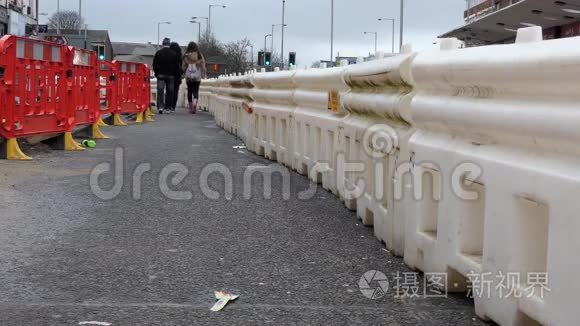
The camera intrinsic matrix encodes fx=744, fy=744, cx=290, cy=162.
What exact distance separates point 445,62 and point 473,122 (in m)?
0.53

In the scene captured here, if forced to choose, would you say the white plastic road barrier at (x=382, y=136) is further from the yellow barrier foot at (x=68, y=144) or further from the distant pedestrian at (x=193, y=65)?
the distant pedestrian at (x=193, y=65)

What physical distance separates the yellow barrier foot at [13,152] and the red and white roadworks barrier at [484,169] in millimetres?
4915

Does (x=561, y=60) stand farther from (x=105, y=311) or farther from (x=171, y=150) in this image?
(x=171, y=150)

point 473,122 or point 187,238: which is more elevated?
point 473,122

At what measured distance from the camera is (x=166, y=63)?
2058 cm

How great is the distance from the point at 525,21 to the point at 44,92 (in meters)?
27.7

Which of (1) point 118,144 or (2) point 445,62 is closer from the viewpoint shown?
(2) point 445,62

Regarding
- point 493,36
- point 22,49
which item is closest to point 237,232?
point 22,49

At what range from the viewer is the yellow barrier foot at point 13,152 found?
880cm

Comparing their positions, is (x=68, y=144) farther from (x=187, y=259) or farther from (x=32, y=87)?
(x=187, y=259)

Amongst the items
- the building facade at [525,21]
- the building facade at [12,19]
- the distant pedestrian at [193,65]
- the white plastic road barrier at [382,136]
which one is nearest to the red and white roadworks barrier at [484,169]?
the white plastic road barrier at [382,136]

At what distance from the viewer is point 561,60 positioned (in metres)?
2.64

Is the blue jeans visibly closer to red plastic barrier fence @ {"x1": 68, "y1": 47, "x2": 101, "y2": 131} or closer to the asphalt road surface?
red plastic barrier fence @ {"x1": 68, "y1": 47, "x2": 101, "y2": 131}

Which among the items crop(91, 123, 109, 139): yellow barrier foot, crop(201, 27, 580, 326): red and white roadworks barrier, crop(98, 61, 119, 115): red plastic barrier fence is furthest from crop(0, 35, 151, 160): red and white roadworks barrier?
crop(201, 27, 580, 326): red and white roadworks barrier
